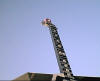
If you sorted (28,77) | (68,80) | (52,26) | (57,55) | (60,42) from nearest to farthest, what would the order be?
(28,77) → (68,80) → (57,55) → (60,42) → (52,26)

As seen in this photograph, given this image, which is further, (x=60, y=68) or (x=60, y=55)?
(x=60, y=55)

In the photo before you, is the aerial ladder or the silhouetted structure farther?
the aerial ladder

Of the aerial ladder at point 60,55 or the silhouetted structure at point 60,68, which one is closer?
the silhouetted structure at point 60,68

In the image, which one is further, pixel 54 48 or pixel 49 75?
pixel 54 48

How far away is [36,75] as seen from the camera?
13.3 metres

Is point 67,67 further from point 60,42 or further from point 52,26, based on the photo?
point 52,26

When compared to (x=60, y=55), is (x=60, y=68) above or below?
below

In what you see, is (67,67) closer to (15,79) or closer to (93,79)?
(93,79)

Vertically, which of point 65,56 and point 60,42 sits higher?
point 60,42

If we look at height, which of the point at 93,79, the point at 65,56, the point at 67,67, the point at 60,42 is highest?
the point at 60,42

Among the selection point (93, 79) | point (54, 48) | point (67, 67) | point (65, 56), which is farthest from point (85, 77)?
point (54, 48)

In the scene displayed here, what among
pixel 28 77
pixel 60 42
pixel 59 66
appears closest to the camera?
pixel 28 77

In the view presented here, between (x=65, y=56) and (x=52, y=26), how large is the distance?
585 cm

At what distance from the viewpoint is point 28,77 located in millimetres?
13016
